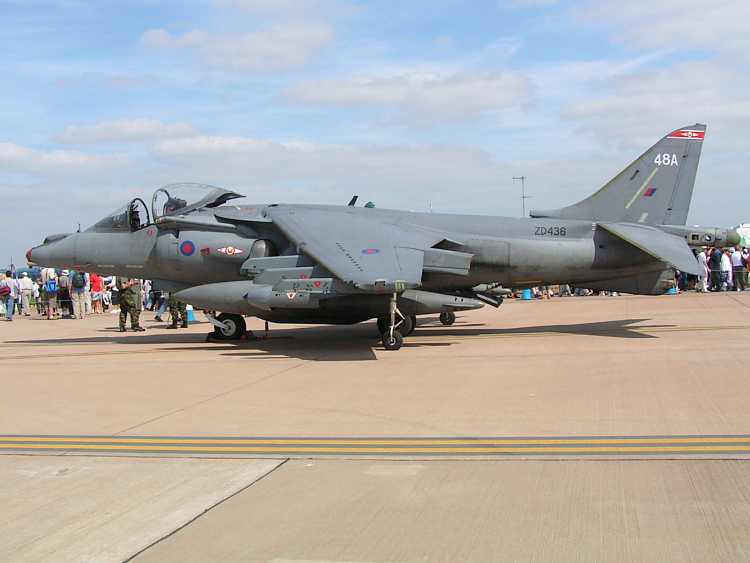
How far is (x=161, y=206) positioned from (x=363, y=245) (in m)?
5.03

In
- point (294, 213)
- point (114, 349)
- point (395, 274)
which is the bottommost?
point (114, 349)

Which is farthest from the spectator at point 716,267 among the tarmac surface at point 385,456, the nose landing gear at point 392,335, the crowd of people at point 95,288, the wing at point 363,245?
the nose landing gear at point 392,335

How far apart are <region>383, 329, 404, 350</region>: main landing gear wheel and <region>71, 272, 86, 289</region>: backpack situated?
14.8 metres

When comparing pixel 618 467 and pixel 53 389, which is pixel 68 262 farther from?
→ pixel 618 467

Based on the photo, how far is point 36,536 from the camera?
467cm

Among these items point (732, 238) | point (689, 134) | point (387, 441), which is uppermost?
point (689, 134)

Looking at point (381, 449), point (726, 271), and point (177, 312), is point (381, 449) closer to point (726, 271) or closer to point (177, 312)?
point (177, 312)

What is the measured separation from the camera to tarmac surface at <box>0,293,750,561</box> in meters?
4.48

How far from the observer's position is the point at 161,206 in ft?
52.2

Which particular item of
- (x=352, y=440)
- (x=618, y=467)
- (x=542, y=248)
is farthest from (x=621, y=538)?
(x=542, y=248)

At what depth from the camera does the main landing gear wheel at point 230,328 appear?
624 inches

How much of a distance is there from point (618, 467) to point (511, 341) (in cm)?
872

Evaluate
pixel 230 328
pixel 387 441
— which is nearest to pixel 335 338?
pixel 230 328

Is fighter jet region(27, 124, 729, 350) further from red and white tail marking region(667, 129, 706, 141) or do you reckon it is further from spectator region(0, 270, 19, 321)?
spectator region(0, 270, 19, 321)
